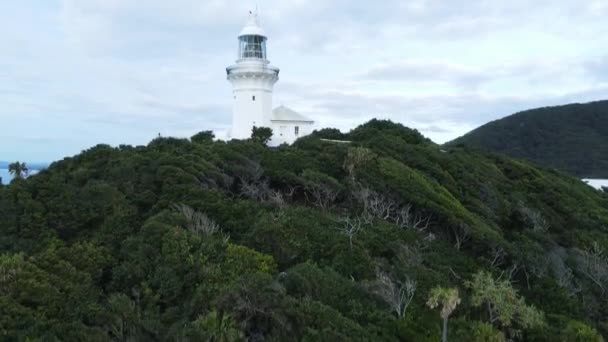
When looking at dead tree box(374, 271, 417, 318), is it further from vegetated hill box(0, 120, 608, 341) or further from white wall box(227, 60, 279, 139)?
white wall box(227, 60, 279, 139)

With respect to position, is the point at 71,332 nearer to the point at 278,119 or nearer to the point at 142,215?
the point at 142,215

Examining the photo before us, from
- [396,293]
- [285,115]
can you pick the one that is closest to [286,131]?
[285,115]

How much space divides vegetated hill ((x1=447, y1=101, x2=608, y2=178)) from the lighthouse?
156 feet

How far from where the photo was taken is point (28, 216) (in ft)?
50.4

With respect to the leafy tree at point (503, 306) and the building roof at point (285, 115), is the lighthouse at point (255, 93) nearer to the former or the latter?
the building roof at point (285, 115)

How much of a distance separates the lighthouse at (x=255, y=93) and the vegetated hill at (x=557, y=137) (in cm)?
4768

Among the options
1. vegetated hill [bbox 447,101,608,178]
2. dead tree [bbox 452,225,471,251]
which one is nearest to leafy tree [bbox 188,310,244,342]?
dead tree [bbox 452,225,471,251]

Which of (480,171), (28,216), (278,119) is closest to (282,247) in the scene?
(28,216)

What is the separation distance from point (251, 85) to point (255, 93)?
0.51 metres

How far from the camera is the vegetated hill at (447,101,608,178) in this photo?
72438 millimetres

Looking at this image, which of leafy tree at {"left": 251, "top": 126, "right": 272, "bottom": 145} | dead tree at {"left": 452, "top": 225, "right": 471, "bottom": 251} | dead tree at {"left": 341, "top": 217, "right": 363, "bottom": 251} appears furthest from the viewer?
leafy tree at {"left": 251, "top": 126, "right": 272, "bottom": 145}

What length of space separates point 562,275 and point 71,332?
14.2 meters

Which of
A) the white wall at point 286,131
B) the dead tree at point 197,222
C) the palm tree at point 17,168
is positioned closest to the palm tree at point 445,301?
the dead tree at point 197,222

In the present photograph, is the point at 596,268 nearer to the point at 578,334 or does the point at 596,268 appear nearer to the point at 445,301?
the point at 578,334
